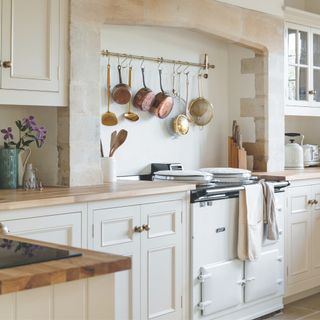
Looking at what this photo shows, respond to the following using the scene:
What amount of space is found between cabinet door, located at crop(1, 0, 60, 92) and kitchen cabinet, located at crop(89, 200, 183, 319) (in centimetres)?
71

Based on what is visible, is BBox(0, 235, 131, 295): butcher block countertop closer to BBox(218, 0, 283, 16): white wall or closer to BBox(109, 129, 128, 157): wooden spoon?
BBox(109, 129, 128, 157): wooden spoon

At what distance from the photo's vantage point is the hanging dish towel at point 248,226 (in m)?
3.83

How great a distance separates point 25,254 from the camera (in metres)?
1.67

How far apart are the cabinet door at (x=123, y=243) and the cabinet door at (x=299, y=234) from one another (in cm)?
154

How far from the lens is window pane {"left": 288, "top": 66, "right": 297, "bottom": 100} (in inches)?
197

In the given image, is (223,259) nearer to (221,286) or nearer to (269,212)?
(221,286)

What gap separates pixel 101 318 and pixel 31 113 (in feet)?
6.97

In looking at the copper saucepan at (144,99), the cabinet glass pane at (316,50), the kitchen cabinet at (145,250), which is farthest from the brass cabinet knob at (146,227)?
the cabinet glass pane at (316,50)

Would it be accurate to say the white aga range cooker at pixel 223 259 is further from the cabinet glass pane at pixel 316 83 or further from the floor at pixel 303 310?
the cabinet glass pane at pixel 316 83

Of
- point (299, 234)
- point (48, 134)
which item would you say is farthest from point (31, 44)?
point (299, 234)

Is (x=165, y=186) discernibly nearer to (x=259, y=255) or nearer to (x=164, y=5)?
(x=259, y=255)

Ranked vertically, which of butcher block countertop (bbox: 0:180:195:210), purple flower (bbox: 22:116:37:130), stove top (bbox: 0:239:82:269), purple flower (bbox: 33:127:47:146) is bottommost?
stove top (bbox: 0:239:82:269)

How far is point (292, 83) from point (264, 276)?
173 centimetres

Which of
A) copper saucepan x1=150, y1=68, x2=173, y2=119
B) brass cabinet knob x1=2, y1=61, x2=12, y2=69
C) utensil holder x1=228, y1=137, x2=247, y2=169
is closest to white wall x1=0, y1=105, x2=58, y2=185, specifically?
brass cabinet knob x1=2, y1=61, x2=12, y2=69
